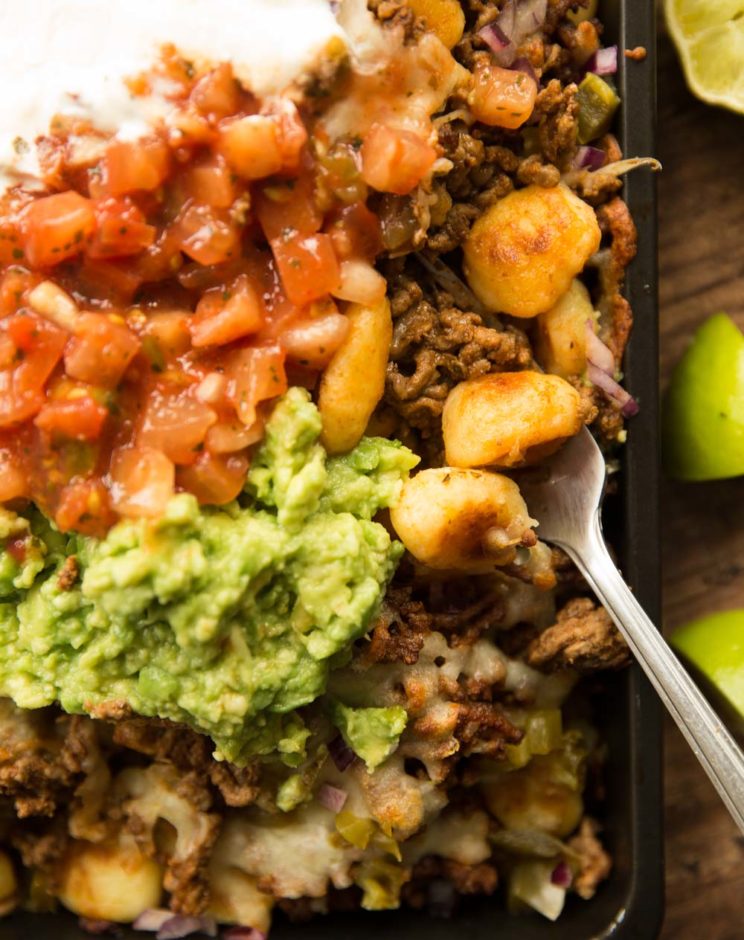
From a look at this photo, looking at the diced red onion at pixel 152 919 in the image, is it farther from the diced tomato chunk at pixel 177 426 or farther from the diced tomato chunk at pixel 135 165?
the diced tomato chunk at pixel 135 165

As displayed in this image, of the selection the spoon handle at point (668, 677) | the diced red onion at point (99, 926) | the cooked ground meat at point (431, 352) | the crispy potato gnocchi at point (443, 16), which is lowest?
the diced red onion at point (99, 926)

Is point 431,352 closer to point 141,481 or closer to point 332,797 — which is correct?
point 141,481

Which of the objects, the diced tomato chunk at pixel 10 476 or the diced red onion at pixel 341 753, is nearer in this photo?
the diced tomato chunk at pixel 10 476

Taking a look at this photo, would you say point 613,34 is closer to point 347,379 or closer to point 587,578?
point 347,379

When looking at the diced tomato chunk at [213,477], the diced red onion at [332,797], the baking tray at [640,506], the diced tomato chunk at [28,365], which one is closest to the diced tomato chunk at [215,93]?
the diced tomato chunk at [28,365]

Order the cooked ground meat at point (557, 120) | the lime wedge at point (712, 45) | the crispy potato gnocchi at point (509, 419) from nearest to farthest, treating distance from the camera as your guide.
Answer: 1. the crispy potato gnocchi at point (509, 419)
2. the cooked ground meat at point (557, 120)
3. the lime wedge at point (712, 45)

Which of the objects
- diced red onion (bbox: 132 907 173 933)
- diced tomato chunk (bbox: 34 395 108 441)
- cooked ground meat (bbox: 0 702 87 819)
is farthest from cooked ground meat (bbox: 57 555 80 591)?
diced red onion (bbox: 132 907 173 933)
